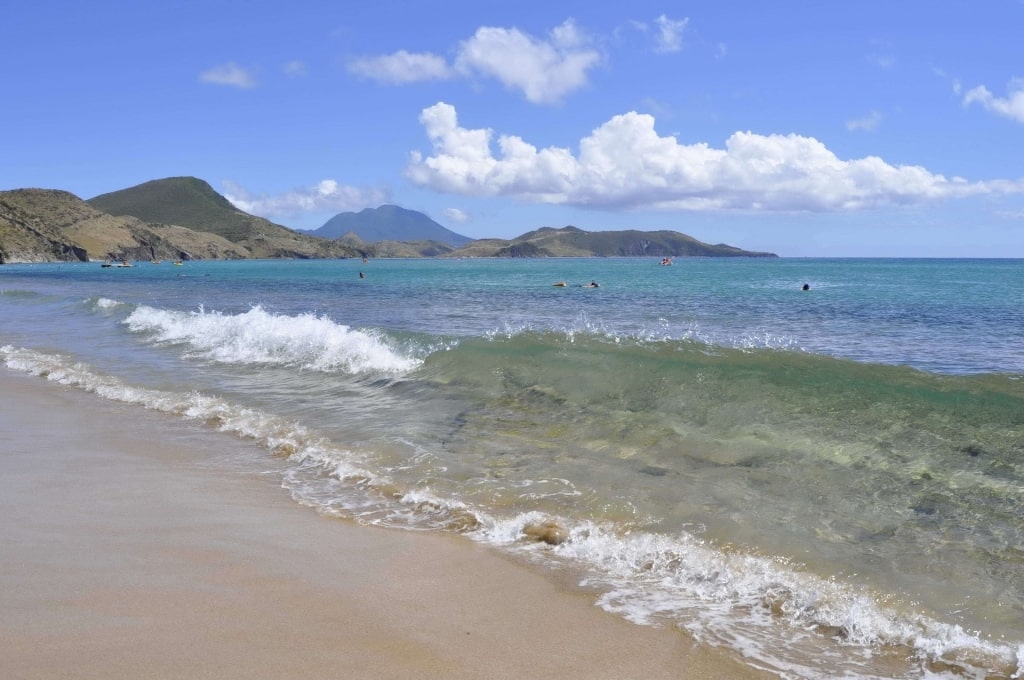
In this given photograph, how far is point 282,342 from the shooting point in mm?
17906

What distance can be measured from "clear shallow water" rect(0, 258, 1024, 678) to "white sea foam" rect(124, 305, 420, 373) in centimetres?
10

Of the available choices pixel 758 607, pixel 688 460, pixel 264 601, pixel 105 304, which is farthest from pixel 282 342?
pixel 105 304

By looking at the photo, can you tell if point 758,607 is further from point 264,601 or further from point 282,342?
point 282,342

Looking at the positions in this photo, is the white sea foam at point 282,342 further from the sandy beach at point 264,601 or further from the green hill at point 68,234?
the green hill at point 68,234

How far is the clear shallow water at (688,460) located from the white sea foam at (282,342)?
101 millimetres

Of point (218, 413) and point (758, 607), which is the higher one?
point (218, 413)

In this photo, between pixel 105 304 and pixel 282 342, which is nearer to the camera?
pixel 282 342

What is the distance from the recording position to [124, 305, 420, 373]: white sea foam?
49.9 feet

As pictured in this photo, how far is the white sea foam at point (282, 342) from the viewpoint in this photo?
15211 millimetres

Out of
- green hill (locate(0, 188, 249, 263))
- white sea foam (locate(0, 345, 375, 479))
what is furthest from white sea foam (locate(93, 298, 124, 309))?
green hill (locate(0, 188, 249, 263))

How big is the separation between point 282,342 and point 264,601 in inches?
558

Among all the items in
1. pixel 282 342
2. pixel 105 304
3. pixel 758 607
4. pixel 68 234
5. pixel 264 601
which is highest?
pixel 68 234

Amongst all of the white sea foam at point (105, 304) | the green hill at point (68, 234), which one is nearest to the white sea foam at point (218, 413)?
the white sea foam at point (105, 304)

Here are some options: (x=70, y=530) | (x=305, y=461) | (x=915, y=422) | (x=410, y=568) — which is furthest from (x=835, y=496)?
(x=70, y=530)
